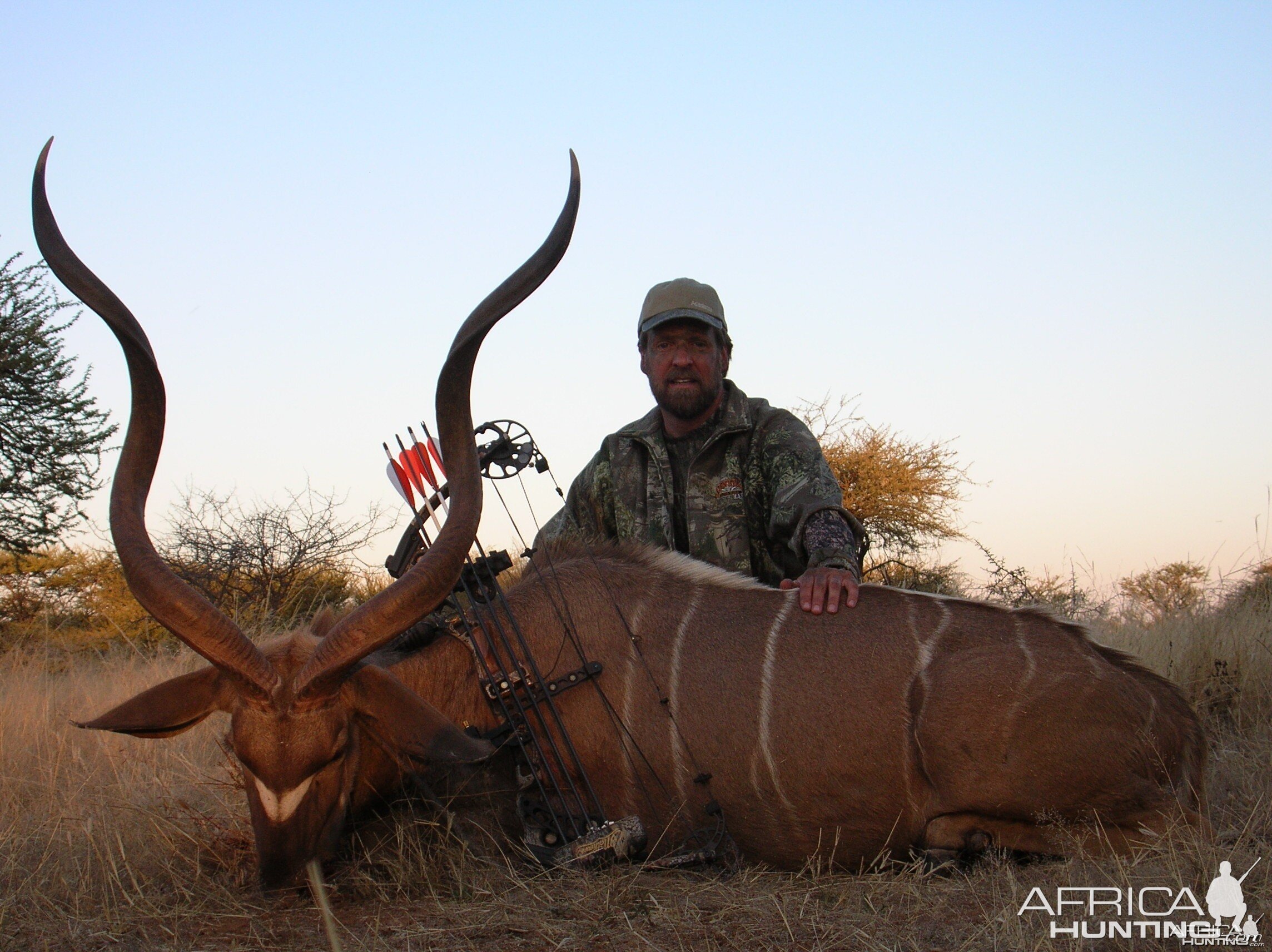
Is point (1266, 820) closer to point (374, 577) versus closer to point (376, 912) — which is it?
point (376, 912)

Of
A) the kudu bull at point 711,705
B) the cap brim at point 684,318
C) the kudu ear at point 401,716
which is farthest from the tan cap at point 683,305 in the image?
the kudu ear at point 401,716

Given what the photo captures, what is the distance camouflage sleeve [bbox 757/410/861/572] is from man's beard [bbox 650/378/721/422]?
31 centimetres

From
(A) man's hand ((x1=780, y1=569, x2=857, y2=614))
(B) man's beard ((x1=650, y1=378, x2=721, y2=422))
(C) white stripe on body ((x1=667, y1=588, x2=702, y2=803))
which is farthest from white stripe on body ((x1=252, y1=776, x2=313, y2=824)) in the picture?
(B) man's beard ((x1=650, y1=378, x2=721, y2=422))

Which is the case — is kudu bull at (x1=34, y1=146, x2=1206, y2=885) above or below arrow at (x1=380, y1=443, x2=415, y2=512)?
below

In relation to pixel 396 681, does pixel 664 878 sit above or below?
below

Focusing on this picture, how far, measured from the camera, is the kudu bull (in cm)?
277

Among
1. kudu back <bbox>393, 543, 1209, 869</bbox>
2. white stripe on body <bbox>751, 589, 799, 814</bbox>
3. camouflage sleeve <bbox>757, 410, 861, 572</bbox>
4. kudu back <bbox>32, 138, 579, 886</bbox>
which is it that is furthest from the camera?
camouflage sleeve <bbox>757, 410, 861, 572</bbox>

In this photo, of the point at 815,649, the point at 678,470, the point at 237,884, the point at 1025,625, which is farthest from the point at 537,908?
the point at 678,470

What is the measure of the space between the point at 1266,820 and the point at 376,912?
8.04 ft

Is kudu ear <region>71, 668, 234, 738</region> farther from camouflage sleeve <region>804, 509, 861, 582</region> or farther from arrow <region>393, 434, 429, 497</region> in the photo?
camouflage sleeve <region>804, 509, 861, 582</region>

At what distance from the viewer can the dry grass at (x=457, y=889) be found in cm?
239

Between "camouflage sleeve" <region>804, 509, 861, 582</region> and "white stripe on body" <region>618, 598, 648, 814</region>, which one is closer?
"white stripe on body" <region>618, 598, 648, 814</region>

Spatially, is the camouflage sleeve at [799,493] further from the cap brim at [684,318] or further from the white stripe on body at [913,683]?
the white stripe on body at [913,683]

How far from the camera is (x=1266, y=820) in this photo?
3.11 m
